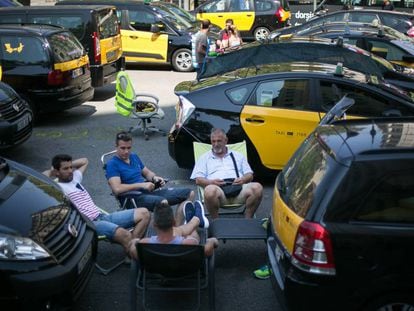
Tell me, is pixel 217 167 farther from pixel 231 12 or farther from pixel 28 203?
pixel 231 12

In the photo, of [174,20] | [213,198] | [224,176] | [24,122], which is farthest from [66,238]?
[174,20]

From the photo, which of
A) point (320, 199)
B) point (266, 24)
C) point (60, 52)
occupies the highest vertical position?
point (320, 199)

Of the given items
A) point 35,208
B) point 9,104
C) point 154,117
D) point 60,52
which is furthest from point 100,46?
point 35,208

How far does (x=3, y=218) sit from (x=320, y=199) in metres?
2.09

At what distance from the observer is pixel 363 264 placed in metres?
3.74

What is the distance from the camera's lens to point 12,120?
8.23 m

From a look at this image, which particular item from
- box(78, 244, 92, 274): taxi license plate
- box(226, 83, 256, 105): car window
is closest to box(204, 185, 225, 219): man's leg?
box(226, 83, 256, 105): car window

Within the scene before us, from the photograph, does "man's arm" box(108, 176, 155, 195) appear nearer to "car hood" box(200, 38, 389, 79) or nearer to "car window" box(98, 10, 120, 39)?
"car hood" box(200, 38, 389, 79)

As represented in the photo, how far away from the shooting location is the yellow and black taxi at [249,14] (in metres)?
20.6

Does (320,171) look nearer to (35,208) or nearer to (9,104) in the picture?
(35,208)

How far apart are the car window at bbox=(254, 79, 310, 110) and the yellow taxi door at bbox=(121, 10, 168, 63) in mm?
8987

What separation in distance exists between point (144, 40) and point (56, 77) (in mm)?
6191

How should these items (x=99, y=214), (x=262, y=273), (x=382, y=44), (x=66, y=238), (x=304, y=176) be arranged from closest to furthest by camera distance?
(x=304, y=176), (x=66, y=238), (x=262, y=273), (x=99, y=214), (x=382, y=44)

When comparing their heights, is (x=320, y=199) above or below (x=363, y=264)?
above
